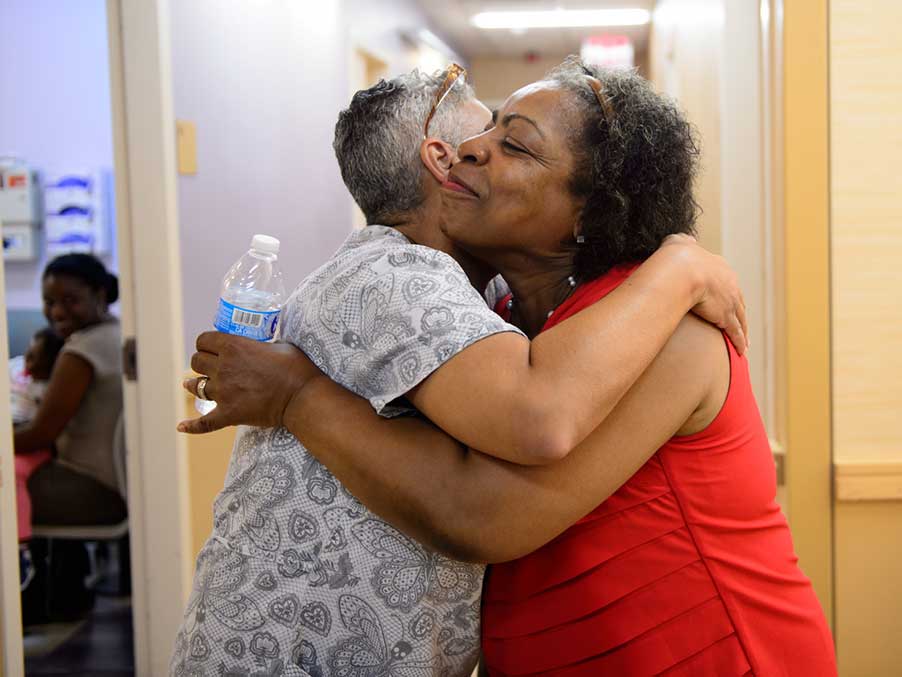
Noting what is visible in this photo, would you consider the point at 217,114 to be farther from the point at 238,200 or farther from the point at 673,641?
the point at 673,641

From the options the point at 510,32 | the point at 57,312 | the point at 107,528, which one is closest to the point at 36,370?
the point at 57,312

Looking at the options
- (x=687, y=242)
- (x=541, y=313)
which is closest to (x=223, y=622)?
(x=541, y=313)

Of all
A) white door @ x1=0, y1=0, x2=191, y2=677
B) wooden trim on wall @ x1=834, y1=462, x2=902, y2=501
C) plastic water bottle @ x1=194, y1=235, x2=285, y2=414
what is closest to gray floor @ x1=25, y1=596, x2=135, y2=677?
white door @ x1=0, y1=0, x2=191, y2=677

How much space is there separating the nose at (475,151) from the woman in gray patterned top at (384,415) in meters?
0.15

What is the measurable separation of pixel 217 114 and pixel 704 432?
2.35 meters

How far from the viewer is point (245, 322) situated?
123 cm

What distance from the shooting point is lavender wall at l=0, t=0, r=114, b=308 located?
217 inches

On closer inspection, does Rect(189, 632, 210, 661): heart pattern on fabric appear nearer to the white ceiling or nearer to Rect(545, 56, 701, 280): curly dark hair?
Rect(545, 56, 701, 280): curly dark hair

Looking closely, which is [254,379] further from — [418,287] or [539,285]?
[539,285]

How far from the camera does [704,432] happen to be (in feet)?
3.93

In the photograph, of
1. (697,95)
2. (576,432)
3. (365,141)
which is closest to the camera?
(576,432)

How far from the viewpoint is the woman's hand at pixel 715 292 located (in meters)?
1.19

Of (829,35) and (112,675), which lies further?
(112,675)

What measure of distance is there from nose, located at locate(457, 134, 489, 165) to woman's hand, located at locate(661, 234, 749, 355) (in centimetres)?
28
